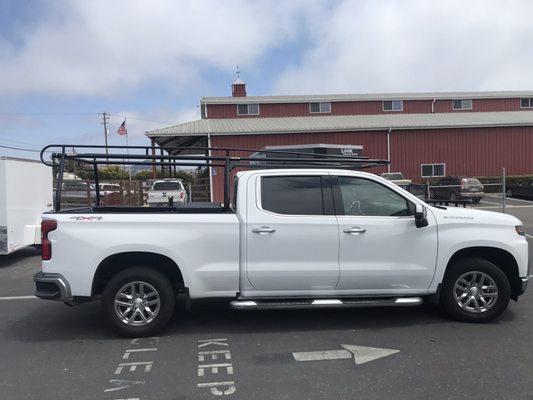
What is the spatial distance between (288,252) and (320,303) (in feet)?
2.08

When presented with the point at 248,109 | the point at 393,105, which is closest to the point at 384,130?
the point at 393,105

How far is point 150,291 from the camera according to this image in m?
5.35

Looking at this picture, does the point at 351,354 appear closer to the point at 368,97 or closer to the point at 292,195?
the point at 292,195

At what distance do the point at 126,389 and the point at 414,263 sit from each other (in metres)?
3.22

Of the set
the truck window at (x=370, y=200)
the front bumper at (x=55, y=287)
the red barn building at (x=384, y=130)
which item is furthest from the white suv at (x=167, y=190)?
the truck window at (x=370, y=200)

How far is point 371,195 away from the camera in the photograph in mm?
5578

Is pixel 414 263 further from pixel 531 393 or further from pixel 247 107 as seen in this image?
pixel 247 107

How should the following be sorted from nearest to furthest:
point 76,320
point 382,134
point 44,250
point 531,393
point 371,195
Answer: point 531,393 → point 44,250 → point 371,195 → point 76,320 → point 382,134

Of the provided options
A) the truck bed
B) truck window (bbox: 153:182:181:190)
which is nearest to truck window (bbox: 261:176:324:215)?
the truck bed

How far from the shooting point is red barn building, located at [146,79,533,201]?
30.4m

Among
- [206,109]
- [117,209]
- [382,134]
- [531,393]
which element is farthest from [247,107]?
[531,393]

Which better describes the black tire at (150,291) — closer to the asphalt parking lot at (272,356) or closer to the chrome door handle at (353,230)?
the asphalt parking lot at (272,356)

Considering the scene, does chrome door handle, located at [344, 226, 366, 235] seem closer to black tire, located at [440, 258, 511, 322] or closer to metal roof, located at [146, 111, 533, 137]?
black tire, located at [440, 258, 511, 322]

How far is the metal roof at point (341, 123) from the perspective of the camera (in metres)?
29.9
